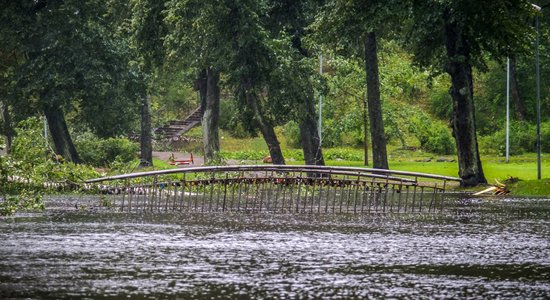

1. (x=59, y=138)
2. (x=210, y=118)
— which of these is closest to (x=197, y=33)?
(x=210, y=118)

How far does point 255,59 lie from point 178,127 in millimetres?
38909

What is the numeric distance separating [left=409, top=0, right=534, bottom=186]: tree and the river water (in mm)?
15778

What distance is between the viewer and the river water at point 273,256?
19.7m

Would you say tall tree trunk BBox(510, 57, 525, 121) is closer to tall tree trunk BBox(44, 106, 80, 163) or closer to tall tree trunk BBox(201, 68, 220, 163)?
tall tree trunk BBox(201, 68, 220, 163)

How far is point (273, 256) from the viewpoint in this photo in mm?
24719

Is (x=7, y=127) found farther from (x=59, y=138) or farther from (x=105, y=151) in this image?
(x=105, y=151)

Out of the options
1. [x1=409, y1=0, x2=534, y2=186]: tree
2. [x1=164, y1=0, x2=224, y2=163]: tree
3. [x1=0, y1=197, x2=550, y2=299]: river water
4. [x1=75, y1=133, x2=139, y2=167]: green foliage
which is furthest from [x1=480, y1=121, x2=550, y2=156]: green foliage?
[x1=0, y1=197, x2=550, y2=299]: river water

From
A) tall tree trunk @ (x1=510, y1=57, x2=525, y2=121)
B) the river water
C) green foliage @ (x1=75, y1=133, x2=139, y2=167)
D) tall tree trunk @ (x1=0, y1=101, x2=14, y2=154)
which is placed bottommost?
the river water

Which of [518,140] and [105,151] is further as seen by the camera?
[518,140]

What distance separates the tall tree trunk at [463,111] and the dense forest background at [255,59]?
54mm

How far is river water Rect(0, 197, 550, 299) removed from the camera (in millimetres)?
19719

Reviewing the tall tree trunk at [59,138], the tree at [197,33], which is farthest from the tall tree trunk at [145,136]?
the tree at [197,33]

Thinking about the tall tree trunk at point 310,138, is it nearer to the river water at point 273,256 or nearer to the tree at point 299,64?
the tree at point 299,64

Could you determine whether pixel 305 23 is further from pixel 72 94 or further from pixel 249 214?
pixel 249 214
